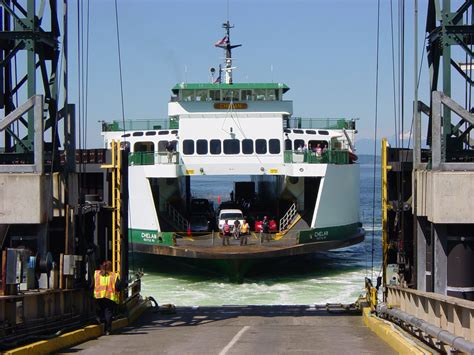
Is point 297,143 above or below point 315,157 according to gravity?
above

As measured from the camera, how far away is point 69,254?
12383 mm

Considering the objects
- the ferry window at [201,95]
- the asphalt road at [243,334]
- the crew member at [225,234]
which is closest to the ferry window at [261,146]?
the ferry window at [201,95]

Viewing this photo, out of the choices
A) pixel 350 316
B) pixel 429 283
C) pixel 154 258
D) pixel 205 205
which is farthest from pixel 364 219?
pixel 429 283

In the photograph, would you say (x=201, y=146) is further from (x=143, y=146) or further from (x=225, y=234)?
(x=143, y=146)

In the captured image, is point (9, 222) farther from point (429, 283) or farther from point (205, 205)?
point (205, 205)

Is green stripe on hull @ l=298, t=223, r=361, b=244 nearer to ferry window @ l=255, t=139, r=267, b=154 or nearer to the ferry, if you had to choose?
the ferry

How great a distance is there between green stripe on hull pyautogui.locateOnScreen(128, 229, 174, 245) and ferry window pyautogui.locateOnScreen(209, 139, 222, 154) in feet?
13.7

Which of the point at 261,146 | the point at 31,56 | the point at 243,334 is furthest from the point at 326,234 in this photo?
the point at 31,56

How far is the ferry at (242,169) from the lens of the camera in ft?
85.3

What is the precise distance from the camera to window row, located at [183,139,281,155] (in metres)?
28.9

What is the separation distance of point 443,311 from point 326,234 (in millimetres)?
18282

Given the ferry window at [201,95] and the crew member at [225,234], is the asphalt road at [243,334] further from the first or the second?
the ferry window at [201,95]

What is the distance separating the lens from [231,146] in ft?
95.2

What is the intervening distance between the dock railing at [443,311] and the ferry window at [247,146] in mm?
17333
